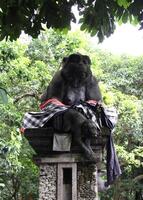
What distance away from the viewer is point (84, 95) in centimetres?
571

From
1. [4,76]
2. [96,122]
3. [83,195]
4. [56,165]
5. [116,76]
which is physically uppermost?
[116,76]

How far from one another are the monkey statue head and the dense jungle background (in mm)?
3711

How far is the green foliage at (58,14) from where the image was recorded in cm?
404

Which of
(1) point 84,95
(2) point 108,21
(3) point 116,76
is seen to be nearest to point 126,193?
(3) point 116,76

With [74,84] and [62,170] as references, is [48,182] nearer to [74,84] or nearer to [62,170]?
[62,170]

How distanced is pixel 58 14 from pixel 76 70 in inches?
57.1

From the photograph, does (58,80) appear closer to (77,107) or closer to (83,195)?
(77,107)

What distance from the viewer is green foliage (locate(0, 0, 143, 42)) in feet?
13.2

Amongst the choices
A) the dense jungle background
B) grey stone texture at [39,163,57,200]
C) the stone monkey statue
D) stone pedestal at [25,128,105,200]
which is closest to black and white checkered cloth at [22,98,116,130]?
stone pedestal at [25,128,105,200]

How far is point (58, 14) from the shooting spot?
420 cm

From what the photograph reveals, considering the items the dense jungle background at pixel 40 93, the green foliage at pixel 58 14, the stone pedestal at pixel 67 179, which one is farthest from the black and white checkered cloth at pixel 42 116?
the dense jungle background at pixel 40 93

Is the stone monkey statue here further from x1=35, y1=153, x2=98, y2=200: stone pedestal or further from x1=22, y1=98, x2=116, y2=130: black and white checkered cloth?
x1=35, y1=153, x2=98, y2=200: stone pedestal

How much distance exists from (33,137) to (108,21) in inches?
65.3

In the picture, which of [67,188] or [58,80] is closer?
[67,188]
